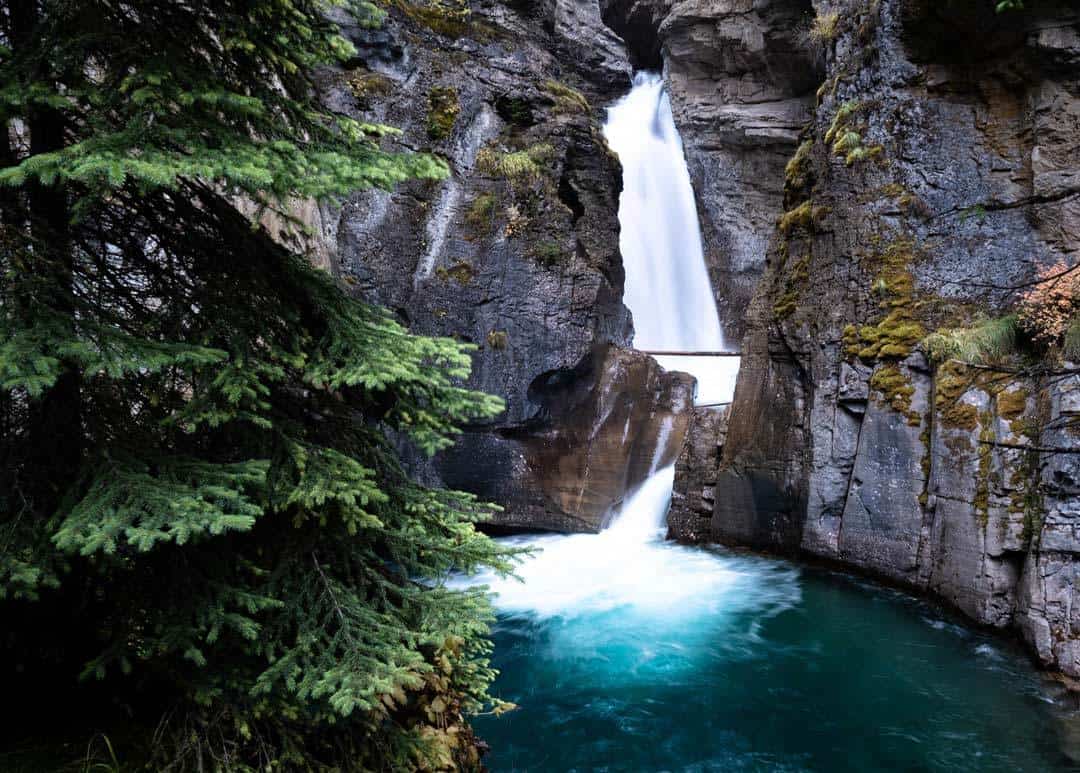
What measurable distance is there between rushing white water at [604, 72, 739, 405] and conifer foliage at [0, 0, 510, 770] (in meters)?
16.6

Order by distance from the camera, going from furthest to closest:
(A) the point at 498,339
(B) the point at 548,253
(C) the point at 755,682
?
1. (B) the point at 548,253
2. (A) the point at 498,339
3. (C) the point at 755,682

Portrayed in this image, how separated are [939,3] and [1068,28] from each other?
158cm

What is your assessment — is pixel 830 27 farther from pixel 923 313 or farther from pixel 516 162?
pixel 516 162

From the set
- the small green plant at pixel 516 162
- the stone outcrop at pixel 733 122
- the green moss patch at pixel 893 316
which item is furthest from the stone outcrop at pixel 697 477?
the stone outcrop at pixel 733 122

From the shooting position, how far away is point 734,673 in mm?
7562

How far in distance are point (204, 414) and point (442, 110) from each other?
41.0 ft

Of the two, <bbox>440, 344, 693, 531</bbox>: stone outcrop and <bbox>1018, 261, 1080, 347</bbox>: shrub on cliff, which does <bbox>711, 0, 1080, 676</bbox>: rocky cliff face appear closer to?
<bbox>1018, 261, 1080, 347</bbox>: shrub on cliff

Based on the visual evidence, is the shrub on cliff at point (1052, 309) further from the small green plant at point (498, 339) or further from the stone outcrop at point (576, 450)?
the small green plant at point (498, 339)

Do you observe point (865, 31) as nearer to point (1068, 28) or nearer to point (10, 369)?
point (1068, 28)

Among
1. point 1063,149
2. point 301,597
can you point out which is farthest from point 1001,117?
point 301,597

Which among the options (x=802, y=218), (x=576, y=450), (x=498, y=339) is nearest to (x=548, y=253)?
(x=498, y=339)

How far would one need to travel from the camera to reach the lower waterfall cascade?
A: 19.5ft

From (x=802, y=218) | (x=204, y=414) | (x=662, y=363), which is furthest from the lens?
(x=662, y=363)

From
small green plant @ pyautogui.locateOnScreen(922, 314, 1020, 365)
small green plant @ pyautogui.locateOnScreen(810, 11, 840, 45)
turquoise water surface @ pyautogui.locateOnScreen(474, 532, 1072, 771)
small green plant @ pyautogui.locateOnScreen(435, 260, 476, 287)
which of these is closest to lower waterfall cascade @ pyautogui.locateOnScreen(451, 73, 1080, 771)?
turquoise water surface @ pyautogui.locateOnScreen(474, 532, 1072, 771)
